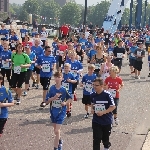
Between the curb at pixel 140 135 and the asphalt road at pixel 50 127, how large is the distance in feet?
0.32

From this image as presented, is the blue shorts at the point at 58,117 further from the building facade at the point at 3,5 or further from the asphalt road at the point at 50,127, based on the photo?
the building facade at the point at 3,5

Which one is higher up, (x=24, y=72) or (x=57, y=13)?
(x=57, y=13)

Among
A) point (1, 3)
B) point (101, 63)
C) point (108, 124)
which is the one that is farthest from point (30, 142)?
point (1, 3)

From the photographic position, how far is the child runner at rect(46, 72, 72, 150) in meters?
6.99

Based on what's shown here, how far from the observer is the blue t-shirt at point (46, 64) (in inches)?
437

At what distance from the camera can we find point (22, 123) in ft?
30.1

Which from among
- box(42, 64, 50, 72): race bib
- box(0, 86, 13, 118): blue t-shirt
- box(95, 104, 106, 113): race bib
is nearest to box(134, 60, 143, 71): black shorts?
box(42, 64, 50, 72): race bib

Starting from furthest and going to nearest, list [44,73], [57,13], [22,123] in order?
[57,13]
[44,73]
[22,123]

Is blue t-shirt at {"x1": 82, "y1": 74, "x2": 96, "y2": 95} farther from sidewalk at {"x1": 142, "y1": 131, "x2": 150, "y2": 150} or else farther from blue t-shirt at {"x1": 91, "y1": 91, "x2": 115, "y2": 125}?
blue t-shirt at {"x1": 91, "y1": 91, "x2": 115, "y2": 125}

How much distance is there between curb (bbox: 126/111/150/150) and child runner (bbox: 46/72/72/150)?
174 cm

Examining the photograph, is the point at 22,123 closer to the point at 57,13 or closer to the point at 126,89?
the point at 126,89

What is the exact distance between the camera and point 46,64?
36.7 feet

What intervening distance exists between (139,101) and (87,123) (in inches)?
151

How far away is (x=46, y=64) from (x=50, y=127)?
2723 millimetres
